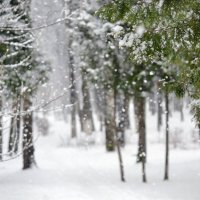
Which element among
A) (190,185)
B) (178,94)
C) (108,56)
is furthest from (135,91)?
(178,94)

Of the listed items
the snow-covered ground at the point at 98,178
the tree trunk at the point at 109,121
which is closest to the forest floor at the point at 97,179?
the snow-covered ground at the point at 98,178

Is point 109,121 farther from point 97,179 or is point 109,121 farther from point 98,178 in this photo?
point 97,179

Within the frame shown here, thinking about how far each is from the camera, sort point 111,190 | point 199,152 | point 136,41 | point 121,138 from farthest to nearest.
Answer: point 121,138
point 199,152
point 111,190
point 136,41

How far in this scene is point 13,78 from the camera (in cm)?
1842

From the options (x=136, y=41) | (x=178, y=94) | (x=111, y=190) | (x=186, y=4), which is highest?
(x=186, y=4)

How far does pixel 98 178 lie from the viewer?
16.5 metres

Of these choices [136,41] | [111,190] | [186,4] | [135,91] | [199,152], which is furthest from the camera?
[199,152]

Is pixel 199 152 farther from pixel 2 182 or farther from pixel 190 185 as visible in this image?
pixel 2 182

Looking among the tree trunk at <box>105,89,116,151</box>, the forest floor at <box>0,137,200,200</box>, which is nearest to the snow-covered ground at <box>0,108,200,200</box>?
the forest floor at <box>0,137,200,200</box>

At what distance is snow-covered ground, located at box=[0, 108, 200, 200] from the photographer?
Answer: 12930mm

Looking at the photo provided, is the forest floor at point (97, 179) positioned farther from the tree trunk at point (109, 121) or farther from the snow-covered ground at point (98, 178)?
the tree trunk at point (109, 121)

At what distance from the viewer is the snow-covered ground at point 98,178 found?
12.9m

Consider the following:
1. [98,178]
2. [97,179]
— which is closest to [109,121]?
[98,178]

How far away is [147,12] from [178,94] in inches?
66.8
